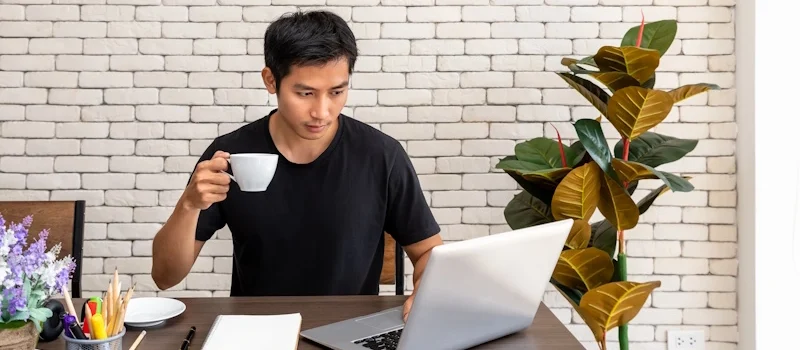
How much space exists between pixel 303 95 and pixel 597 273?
112 cm

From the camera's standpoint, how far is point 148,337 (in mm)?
1271

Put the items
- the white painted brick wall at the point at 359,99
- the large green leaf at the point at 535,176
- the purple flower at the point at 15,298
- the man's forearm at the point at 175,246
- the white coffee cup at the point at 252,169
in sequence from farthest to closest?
the white painted brick wall at the point at 359,99 → the large green leaf at the point at 535,176 → the man's forearm at the point at 175,246 → the white coffee cup at the point at 252,169 → the purple flower at the point at 15,298

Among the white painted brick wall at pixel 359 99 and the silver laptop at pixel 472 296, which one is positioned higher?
the white painted brick wall at pixel 359 99

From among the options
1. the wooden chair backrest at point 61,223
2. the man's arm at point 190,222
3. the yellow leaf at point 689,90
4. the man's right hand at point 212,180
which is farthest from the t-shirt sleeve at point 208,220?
the yellow leaf at point 689,90

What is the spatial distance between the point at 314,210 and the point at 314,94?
33cm

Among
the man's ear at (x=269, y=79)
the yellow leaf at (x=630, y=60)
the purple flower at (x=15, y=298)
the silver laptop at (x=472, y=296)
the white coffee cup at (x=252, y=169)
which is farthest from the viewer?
the yellow leaf at (x=630, y=60)

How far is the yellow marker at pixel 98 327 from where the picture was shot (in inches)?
41.7

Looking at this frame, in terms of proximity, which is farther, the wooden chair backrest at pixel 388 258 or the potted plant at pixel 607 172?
the potted plant at pixel 607 172

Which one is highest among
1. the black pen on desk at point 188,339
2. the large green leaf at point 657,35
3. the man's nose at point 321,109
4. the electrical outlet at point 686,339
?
the large green leaf at point 657,35

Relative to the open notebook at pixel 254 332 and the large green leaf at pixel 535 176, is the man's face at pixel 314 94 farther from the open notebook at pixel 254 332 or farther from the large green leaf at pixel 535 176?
the large green leaf at pixel 535 176

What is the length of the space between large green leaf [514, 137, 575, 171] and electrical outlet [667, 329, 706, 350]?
96cm

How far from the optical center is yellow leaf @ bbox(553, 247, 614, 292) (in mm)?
2176

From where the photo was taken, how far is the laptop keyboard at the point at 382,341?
47.9 inches
